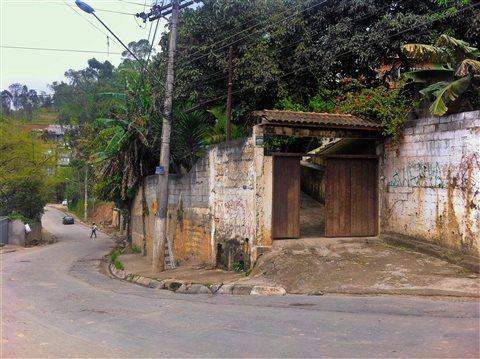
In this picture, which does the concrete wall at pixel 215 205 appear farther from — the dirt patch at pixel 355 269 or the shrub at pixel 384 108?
the shrub at pixel 384 108

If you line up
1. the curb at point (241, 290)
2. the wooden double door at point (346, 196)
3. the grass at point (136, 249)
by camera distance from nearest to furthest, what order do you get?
the curb at point (241, 290) < the wooden double door at point (346, 196) < the grass at point (136, 249)

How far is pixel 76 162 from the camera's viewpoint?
57.2m

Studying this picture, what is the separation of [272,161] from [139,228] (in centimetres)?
1416

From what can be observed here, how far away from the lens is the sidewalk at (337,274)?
9680 millimetres

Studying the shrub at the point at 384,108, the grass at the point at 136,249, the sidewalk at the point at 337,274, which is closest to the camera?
the sidewalk at the point at 337,274

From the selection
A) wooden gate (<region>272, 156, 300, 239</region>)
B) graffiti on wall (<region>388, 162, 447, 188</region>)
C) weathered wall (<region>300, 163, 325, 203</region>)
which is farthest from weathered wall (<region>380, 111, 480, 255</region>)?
weathered wall (<region>300, 163, 325, 203</region>)

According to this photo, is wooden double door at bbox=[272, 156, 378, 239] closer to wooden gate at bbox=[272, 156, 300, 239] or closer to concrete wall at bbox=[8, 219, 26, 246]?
wooden gate at bbox=[272, 156, 300, 239]

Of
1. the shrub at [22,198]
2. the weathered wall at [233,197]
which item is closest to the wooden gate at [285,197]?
the weathered wall at [233,197]

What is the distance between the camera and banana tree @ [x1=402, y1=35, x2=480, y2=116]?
11.1 metres

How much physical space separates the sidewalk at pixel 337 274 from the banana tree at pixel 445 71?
3.67 meters

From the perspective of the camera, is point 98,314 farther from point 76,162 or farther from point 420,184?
point 76,162

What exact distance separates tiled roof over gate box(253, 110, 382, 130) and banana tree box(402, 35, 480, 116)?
1.72 m

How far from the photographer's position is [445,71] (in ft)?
40.6

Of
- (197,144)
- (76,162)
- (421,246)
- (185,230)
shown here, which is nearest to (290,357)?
(421,246)
